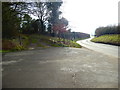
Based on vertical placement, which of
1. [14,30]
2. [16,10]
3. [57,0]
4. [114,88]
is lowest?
[114,88]

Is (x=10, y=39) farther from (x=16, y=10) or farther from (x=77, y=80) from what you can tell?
(x=77, y=80)

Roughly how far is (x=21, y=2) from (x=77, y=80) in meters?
12.1

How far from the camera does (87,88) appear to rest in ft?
7.52

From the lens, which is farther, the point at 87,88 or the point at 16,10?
the point at 16,10

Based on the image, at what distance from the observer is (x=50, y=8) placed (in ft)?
72.2

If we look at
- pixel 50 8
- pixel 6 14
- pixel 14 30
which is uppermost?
pixel 50 8

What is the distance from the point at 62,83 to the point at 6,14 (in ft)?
34.5

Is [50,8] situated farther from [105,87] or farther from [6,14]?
[105,87]

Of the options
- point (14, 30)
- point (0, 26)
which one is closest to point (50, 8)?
point (14, 30)

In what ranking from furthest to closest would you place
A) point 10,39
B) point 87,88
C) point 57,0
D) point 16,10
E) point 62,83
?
1. point 57,0
2. point 16,10
3. point 10,39
4. point 62,83
5. point 87,88

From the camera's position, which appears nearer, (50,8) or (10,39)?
(10,39)

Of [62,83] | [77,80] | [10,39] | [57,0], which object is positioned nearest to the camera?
[62,83]

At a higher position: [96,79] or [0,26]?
[0,26]

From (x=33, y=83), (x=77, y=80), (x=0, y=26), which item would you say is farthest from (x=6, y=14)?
(x=77, y=80)
